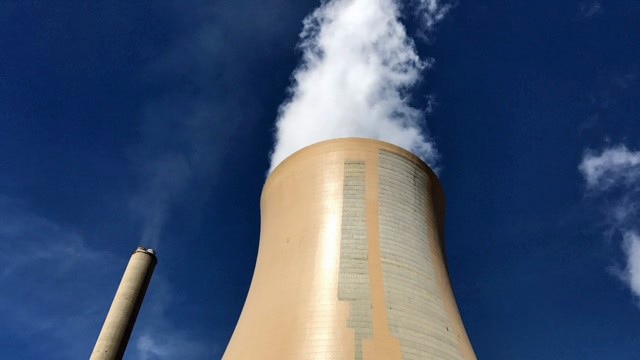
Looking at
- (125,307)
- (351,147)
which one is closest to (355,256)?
(351,147)

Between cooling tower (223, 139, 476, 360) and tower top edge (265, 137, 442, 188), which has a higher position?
tower top edge (265, 137, 442, 188)

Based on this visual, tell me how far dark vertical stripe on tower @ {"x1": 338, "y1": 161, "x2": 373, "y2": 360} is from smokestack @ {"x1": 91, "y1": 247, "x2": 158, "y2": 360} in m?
8.57

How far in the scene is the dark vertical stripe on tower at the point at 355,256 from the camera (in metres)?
11.0

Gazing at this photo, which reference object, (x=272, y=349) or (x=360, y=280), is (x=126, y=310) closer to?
(x=272, y=349)

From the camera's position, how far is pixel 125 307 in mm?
16641

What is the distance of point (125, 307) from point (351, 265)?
883 cm

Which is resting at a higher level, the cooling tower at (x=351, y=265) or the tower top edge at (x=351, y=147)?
the tower top edge at (x=351, y=147)

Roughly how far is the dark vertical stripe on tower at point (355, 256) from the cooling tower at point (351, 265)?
0.9 inches

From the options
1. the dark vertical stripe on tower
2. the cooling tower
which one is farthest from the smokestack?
the dark vertical stripe on tower

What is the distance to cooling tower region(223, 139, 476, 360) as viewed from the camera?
35.7 ft

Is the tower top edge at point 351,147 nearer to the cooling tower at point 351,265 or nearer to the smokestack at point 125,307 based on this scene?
the cooling tower at point 351,265

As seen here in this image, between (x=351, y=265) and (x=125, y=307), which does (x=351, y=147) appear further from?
(x=125, y=307)

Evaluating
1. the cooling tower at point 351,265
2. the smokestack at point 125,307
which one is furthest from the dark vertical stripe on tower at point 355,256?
the smokestack at point 125,307

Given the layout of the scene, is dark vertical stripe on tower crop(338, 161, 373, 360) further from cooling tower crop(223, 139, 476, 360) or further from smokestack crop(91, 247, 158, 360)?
smokestack crop(91, 247, 158, 360)
